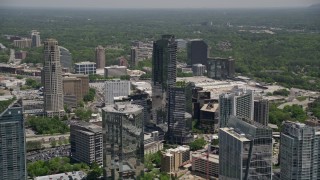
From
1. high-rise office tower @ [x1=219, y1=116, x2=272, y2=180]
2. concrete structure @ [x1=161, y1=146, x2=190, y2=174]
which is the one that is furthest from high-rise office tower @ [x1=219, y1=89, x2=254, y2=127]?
high-rise office tower @ [x1=219, y1=116, x2=272, y2=180]


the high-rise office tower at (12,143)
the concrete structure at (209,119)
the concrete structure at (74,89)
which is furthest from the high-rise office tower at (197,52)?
the high-rise office tower at (12,143)

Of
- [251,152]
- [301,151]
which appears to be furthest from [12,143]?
[301,151]

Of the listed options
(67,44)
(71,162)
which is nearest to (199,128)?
(71,162)

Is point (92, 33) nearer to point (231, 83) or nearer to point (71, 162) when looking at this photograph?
point (231, 83)

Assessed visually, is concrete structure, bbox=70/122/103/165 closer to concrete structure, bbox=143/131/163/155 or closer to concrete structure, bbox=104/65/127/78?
concrete structure, bbox=143/131/163/155

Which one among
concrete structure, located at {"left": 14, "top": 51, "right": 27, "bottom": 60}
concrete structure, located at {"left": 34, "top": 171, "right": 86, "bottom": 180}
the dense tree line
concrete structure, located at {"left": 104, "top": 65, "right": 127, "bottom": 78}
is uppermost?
concrete structure, located at {"left": 14, "top": 51, "right": 27, "bottom": 60}

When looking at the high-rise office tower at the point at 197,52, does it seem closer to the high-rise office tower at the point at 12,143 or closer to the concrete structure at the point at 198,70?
the concrete structure at the point at 198,70
